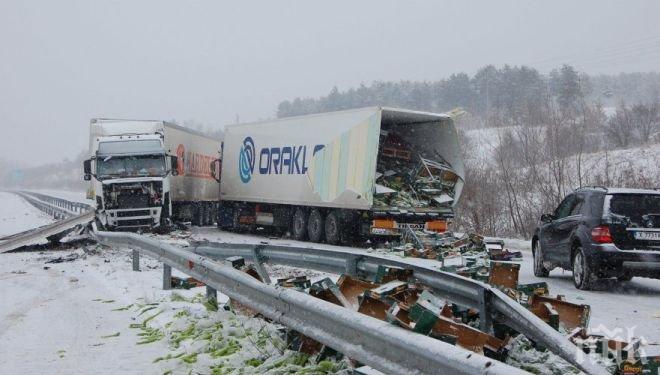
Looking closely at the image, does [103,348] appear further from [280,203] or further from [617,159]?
[617,159]

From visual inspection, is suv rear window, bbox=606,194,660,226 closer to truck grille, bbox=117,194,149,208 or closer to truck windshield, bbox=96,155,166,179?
truck windshield, bbox=96,155,166,179

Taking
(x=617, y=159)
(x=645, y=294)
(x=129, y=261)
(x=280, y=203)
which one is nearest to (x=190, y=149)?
(x=280, y=203)

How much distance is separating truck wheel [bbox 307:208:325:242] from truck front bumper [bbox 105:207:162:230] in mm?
4938

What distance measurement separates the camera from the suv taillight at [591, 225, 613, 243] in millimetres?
9859

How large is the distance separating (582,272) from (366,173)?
8.00 m

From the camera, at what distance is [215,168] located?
1117 inches

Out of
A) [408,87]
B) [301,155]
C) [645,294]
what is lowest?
[645,294]

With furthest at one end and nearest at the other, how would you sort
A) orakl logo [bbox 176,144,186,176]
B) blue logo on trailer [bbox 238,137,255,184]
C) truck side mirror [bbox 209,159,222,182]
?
1. truck side mirror [bbox 209,159,222,182]
2. orakl logo [bbox 176,144,186,176]
3. blue logo on trailer [bbox 238,137,255,184]

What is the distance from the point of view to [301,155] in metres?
21.0

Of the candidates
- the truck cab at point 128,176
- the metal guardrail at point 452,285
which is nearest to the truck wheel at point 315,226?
the truck cab at point 128,176

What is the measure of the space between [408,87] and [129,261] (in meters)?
106

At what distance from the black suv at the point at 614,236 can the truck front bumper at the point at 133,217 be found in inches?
568

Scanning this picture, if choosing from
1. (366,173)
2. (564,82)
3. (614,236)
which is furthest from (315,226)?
(564,82)

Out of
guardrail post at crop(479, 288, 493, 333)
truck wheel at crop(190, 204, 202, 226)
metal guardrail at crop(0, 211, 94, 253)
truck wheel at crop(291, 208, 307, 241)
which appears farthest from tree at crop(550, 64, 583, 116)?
guardrail post at crop(479, 288, 493, 333)
